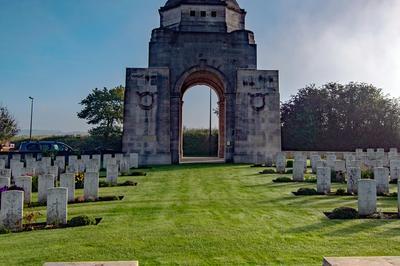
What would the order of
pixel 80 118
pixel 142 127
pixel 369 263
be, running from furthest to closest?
pixel 80 118 < pixel 142 127 < pixel 369 263

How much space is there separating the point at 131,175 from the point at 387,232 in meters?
11.7

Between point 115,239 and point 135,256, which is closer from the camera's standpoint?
point 135,256

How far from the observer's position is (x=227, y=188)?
11.9 m

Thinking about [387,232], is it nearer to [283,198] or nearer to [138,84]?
[283,198]

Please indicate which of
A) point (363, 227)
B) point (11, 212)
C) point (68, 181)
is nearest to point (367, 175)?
point (363, 227)

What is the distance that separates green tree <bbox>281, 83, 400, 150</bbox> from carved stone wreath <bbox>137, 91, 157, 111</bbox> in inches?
582

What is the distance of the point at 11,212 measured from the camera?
6836 mm

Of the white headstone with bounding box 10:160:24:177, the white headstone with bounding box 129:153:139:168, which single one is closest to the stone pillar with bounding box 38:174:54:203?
the white headstone with bounding box 10:160:24:177

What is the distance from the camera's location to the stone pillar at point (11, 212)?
6820 mm

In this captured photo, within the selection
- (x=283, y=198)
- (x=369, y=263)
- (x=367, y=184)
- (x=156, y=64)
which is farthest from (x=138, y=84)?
(x=369, y=263)

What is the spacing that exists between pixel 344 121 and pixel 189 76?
1652 centimetres

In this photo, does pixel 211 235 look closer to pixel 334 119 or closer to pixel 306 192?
pixel 306 192

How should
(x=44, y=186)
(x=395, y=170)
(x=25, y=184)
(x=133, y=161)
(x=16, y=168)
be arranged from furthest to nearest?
(x=133, y=161)
(x=395, y=170)
(x=16, y=168)
(x=44, y=186)
(x=25, y=184)

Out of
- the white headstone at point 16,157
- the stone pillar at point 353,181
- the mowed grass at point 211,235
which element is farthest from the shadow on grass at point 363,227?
the white headstone at point 16,157
